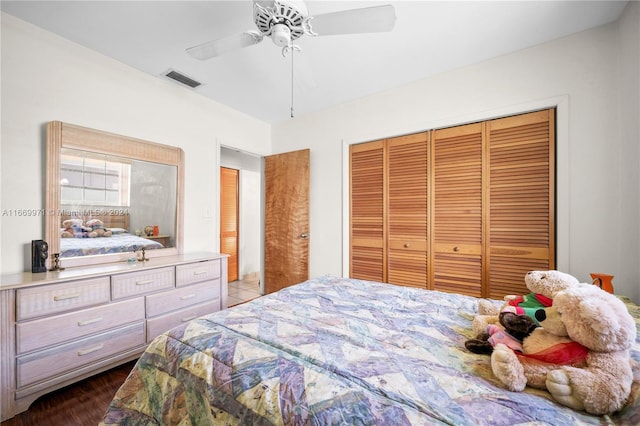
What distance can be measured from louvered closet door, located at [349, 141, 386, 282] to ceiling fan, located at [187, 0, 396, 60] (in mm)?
1653

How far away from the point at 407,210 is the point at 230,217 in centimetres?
324

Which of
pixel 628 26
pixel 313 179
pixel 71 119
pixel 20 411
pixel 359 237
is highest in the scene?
pixel 628 26

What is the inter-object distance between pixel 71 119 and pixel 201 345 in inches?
90.3

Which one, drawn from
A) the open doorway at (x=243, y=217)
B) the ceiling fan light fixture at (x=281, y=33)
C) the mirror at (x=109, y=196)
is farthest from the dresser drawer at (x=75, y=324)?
the open doorway at (x=243, y=217)

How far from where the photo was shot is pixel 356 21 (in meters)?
1.42

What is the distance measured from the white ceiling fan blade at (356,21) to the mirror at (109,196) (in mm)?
2067

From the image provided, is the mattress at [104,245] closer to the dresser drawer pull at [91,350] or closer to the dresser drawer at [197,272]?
the dresser drawer at [197,272]

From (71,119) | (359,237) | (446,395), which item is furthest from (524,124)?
(71,119)

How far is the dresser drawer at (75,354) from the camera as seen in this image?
1583 mm

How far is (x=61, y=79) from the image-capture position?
2.07 m

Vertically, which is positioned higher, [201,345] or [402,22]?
[402,22]

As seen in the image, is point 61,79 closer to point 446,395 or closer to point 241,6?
point 241,6

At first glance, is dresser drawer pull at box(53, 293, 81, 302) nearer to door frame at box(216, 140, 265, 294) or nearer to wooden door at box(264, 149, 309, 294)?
door frame at box(216, 140, 265, 294)

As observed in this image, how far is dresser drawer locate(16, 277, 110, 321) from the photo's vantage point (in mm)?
1575
